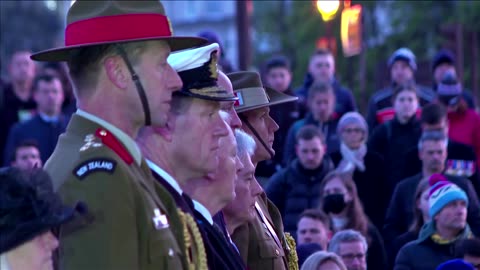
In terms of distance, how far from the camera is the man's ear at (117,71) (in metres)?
3.77

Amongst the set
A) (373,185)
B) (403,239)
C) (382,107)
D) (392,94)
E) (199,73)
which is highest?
(199,73)

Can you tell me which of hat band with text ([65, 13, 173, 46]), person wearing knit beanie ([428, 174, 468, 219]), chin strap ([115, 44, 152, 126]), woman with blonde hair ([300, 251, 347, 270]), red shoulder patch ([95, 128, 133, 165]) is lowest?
woman with blonde hair ([300, 251, 347, 270])

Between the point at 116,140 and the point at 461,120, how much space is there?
8.34 meters

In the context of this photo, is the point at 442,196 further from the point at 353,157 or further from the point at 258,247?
the point at 258,247

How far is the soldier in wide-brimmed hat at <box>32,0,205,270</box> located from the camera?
3.64 metres

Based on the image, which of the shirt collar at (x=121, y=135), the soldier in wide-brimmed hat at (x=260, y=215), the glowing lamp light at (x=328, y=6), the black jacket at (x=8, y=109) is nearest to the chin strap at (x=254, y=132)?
the soldier in wide-brimmed hat at (x=260, y=215)

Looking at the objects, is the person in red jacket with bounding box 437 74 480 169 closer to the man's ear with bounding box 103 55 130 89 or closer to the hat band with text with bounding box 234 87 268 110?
the hat band with text with bounding box 234 87 268 110

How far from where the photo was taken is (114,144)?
3.77 meters

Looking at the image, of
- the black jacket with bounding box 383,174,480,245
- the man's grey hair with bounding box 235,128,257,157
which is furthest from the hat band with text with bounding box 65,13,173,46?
the black jacket with bounding box 383,174,480,245

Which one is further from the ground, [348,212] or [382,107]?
[382,107]

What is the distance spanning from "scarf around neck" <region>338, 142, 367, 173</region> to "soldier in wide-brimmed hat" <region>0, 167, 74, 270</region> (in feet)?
24.5

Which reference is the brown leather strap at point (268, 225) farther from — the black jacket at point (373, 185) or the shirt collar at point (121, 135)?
the black jacket at point (373, 185)

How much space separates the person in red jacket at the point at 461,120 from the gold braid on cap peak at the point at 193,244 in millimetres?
7927

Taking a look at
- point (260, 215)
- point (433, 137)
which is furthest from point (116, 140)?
point (433, 137)
